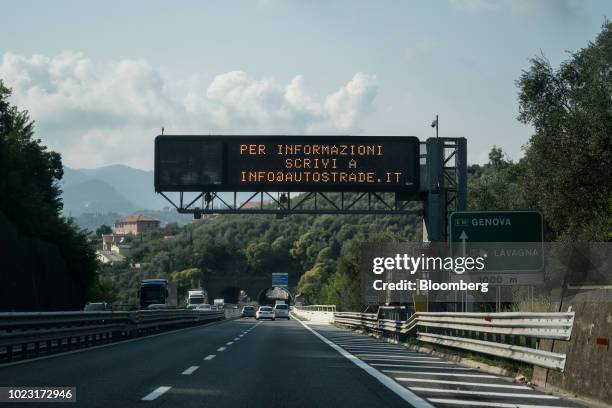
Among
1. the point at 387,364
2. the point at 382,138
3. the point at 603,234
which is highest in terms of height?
the point at 382,138

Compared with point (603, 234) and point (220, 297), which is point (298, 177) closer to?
point (603, 234)

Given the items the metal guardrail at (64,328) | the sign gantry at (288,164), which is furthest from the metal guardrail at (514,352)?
the sign gantry at (288,164)

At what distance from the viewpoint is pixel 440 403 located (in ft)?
33.5

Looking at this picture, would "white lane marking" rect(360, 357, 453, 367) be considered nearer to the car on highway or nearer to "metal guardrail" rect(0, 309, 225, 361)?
"metal guardrail" rect(0, 309, 225, 361)

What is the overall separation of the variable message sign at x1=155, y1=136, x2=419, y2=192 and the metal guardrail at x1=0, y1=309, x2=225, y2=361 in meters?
5.98

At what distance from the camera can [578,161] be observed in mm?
38781

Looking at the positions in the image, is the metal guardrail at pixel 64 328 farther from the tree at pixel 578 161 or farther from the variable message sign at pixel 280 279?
the variable message sign at pixel 280 279

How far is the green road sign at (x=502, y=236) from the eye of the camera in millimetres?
22016

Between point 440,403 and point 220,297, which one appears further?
point 220,297

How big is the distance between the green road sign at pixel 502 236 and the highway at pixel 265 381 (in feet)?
14.3

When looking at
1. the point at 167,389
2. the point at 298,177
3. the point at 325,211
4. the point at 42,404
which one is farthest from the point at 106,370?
the point at 325,211

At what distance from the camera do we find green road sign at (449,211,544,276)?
22.0 m

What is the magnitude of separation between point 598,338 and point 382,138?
25903mm

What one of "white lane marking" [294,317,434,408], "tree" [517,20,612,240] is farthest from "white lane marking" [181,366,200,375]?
"tree" [517,20,612,240]
